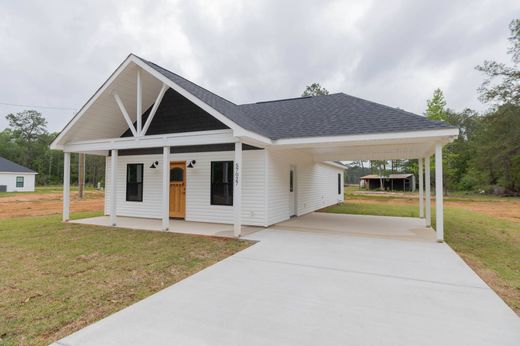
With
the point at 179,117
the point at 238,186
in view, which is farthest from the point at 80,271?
the point at 179,117

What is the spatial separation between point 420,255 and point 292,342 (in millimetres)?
4201

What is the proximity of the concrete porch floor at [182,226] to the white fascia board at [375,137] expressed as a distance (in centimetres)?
289

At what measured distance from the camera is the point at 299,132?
7.66 metres

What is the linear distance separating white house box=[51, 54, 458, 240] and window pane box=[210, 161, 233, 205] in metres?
0.03

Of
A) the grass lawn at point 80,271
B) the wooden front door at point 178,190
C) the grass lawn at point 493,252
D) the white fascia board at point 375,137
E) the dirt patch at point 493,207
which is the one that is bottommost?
the dirt patch at point 493,207

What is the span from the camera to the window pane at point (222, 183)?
28.3 feet

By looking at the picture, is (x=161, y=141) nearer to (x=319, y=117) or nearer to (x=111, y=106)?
(x=111, y=106)

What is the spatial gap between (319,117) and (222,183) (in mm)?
3929

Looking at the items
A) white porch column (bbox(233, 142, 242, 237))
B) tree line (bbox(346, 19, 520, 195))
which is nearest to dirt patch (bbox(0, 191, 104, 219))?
white porch column (bbox(233, 142, 242, 237))

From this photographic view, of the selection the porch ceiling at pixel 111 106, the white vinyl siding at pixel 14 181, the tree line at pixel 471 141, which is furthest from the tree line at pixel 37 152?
A: the porch ceiling at pixel 111 106

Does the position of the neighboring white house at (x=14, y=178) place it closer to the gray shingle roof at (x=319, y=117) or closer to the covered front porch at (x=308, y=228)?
the covered front porch at (x=308, y=228)

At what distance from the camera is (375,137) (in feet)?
21.3

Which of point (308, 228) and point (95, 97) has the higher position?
point (95, 97)

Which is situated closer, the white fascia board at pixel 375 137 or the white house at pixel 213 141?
the white fascia board at pixel 375 137
